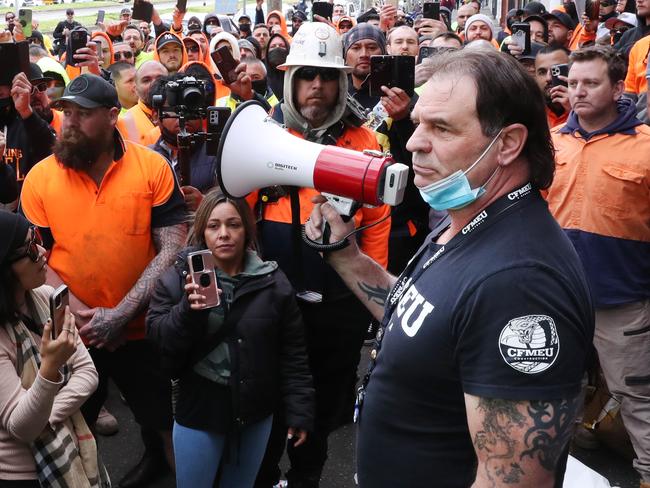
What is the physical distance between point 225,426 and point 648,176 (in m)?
2.41

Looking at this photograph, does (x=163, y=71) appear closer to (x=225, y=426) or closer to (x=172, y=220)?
(x=172, y=220)

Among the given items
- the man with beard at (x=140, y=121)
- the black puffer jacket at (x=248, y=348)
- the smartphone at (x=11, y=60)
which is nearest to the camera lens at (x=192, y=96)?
the black puffer jacket at (x=248, y=348)

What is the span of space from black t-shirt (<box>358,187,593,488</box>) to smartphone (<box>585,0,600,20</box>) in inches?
315

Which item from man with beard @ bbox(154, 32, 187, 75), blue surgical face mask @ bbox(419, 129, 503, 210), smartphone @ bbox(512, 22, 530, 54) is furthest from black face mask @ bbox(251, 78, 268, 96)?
blue surgical face mask @ bbox(419, 129, 503, 210)

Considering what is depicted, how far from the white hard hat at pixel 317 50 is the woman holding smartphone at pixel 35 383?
1.51 metres

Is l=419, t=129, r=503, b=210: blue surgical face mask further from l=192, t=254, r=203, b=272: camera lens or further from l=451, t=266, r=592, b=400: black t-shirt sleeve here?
l=192, t=254, r=203, b=272: camera lens

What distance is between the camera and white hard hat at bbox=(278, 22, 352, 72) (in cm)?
363

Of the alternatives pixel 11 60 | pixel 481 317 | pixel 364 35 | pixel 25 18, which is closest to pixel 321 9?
pixel 25 18

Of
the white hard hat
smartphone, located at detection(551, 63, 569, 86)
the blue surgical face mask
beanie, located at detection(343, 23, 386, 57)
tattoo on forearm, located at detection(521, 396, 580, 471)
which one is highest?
the white hard hat

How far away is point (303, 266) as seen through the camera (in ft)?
11.7

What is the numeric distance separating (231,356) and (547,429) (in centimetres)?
176

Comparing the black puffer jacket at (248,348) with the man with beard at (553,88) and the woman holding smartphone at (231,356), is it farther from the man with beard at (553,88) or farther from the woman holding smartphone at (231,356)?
the man with beard at (553,88)

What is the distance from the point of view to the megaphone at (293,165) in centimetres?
230

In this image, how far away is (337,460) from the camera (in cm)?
425
